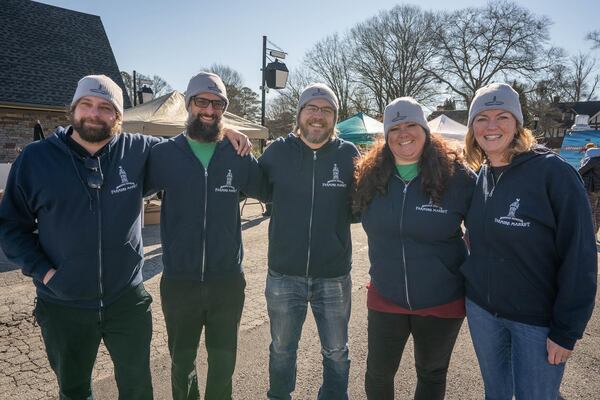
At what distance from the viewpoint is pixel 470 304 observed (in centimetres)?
236

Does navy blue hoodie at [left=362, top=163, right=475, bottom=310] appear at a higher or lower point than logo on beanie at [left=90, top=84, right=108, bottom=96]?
lower

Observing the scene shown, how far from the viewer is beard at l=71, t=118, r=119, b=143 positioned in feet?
7.98

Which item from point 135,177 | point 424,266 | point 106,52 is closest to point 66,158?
point 135,177

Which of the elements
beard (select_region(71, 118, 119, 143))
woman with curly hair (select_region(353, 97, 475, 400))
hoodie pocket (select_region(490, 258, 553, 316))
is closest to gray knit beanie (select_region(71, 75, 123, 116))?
beard (select_region(71, 118, 119, 143))

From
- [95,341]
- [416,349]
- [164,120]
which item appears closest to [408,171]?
[416,349]

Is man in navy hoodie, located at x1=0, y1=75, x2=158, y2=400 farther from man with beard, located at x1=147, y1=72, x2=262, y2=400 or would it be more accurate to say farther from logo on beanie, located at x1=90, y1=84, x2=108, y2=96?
man with beard, located at x1=147, y1=72, x2=262, y2=400

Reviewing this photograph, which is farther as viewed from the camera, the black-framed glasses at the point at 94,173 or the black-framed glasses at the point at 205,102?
the black-framed glasses at the point at 205,102

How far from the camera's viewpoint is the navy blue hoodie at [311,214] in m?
2.72

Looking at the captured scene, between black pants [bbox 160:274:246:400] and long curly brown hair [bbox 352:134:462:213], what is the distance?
1.08 m

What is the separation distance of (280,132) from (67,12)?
951 inches

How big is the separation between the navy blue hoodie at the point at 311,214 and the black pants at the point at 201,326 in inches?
16.4

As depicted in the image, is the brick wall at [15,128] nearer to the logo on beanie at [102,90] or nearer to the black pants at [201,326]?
the logo on beanie at [102,90]

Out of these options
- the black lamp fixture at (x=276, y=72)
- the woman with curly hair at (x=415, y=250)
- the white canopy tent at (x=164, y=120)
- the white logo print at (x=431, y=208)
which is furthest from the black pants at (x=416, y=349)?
the black lamp fixture at (x=276, y=72)

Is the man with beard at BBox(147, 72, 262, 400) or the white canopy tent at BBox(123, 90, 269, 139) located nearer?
the man with beard at BBox(147, 72, 262, 400)
